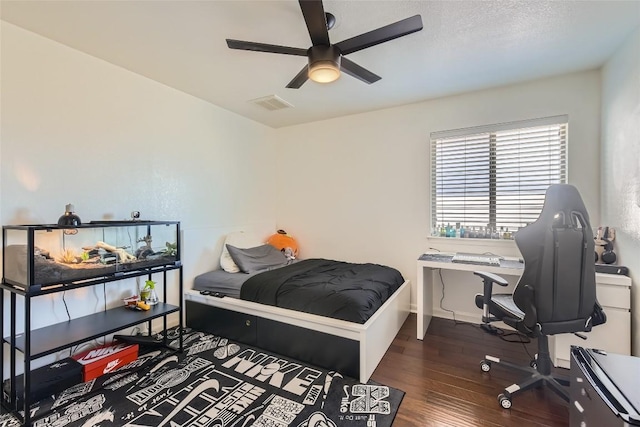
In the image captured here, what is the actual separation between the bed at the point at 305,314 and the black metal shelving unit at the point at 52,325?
0.50 metres

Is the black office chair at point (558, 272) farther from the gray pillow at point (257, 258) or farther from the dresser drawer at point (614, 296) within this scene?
the gray pillow at point (257, 258)

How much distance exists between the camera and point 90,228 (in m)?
2.05

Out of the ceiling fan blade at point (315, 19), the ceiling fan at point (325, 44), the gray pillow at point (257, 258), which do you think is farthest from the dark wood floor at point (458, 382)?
the ceiling fan blade at point (315, 19)

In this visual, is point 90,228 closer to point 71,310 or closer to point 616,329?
point 71,310

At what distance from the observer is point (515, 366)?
6.73 feet

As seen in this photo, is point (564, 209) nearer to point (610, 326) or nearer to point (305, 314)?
point (610, 326)

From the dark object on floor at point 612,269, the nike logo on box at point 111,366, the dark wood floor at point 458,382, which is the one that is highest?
the dark object on floor at point 612,269

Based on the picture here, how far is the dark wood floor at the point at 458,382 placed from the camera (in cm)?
173

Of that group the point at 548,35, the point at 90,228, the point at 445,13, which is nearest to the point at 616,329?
the point at 548,35

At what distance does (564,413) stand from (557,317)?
58 centimetres

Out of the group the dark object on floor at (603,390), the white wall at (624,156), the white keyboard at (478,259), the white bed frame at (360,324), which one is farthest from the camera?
the white keyboard at (478,259)

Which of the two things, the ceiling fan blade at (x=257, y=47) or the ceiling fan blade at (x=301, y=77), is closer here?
the ceiling fan blade at (x=257, y=47)

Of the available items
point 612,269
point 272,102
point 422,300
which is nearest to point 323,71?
point 272,102

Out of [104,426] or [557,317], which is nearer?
[104,426]
